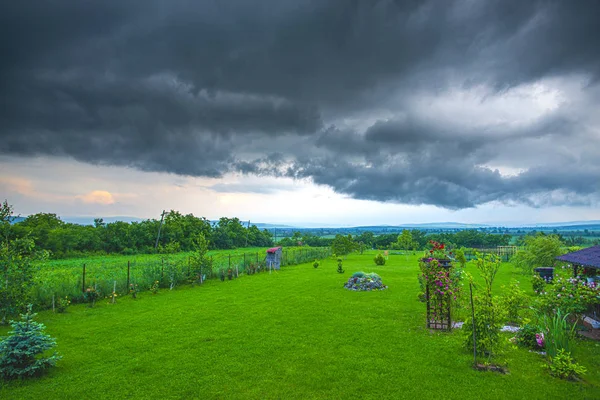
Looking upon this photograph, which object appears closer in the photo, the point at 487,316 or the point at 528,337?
the point at 487,316

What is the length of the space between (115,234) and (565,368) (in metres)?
49.1

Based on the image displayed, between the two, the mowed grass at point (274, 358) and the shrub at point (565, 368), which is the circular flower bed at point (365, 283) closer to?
the mowed grass at point (274, 358)

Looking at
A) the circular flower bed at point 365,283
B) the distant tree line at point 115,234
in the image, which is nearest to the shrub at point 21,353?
the circular flower bed at point 365,283

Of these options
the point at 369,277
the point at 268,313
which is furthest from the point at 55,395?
the point at 369,277

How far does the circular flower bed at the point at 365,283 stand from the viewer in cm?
1792

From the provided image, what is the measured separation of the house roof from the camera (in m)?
10.0

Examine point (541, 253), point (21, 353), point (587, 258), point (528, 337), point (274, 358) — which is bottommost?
point (274, 358)

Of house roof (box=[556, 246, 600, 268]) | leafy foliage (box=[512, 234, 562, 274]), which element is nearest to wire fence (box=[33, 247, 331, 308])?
house roof (box=[556, 246, 600, 268])

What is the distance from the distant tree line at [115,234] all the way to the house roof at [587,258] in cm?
2861

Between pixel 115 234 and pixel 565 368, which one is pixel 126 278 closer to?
pixel 565 368

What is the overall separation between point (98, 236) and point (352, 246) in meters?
33.2

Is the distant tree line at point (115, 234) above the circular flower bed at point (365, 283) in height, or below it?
above

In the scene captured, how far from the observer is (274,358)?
8430 millimetres

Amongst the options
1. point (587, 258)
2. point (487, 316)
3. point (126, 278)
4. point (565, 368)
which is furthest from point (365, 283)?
point (126, 278)
